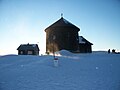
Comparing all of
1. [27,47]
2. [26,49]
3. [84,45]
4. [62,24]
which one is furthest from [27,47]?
[62,24]

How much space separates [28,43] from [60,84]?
51892 mm

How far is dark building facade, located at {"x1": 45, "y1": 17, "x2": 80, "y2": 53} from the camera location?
41.8m

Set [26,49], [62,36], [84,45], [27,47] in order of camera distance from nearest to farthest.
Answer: [62,36]
[84,45]
[26,49]
[27,47]

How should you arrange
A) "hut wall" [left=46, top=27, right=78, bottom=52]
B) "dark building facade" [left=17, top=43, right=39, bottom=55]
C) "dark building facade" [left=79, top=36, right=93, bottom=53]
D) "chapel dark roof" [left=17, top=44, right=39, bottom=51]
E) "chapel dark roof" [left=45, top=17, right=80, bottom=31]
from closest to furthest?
"hut wall" [left=46, top=27, right=78, bottom=52] < "chapel dark roof" [left=45, top=17, right=80, bottom=31] < "dark building facade" [left=79, top=36, right=93, bottom=53] < "dark building facade" [left=17, top=43, right=39, bottom=55] < "chapel dark roof" [left=17, top=44, right=39, bottom=51]

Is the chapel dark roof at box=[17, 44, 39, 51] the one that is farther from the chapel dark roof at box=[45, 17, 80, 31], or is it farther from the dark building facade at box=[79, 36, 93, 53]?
the chapel dark roof at box=[45, 17, 80, 31]

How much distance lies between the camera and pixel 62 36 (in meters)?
41.8

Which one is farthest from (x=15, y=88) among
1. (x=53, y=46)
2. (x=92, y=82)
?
(x=53, y=46)

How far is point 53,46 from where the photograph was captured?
4309cm

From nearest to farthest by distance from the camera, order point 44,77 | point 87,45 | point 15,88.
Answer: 1. point 15,88
2. point 44,77
3. point 87,45

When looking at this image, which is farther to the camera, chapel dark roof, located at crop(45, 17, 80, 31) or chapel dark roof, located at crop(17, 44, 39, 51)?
chapel dark roof, located at crop(17, 44, 39, 51)

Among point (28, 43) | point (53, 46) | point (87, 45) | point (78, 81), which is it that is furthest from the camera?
point (28, 43)

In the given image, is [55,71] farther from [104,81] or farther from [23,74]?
[104,81]

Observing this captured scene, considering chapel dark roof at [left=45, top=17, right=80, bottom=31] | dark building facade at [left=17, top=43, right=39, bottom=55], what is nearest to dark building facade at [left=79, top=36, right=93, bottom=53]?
chapel dark roof at [left=45, top=17, right=80, bottom=31]

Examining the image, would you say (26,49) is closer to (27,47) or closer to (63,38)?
(27,47)
